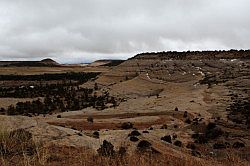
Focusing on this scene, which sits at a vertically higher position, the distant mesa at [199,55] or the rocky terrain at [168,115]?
the distant mesa at [199,55]

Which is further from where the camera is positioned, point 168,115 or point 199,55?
point 199,55

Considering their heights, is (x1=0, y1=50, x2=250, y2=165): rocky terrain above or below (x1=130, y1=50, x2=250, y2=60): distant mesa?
below

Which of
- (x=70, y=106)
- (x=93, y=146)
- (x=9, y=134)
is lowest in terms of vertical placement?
(x=70, y=106)

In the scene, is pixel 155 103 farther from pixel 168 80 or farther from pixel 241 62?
pixel 241 62

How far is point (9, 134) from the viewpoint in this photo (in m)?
10.2

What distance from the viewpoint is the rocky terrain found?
1272cm

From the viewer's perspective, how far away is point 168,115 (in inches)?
1481

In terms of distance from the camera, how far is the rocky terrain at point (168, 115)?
1272 cm

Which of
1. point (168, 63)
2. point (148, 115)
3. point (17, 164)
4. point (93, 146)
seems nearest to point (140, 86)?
point (168, 63)

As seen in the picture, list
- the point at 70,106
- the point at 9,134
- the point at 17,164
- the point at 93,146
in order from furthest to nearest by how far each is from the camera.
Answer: the point at 70,106, the point at 93,146, the point at 9,134, the point at 17,164

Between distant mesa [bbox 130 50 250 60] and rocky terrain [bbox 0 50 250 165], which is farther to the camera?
distant mesa [bbox 130 50 250 60]

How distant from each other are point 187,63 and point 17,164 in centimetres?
6599

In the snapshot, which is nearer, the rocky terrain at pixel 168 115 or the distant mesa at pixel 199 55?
the rocky terrain at pixel 168 115

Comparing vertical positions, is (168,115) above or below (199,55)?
below
